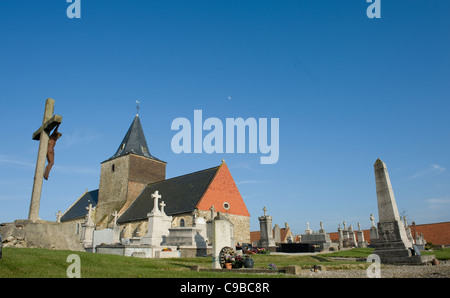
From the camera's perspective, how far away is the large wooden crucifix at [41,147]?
26.9 feet

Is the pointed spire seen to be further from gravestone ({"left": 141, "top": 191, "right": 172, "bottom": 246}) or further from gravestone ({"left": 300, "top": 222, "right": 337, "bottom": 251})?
gravestone ({"left": 300, "top": 222, "right": 337, "bottom": 251})

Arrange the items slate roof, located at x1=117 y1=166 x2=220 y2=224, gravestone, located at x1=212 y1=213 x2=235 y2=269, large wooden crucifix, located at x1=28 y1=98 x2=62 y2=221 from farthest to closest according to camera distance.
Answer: slate roof, located at x1=117 y1=166 x2=220 y2=224
gravestone, located at x1=212 y1=213 x2=235 y2=269
large wooden crucifix, located at x1=28 y1=98 x2=62 y2=221

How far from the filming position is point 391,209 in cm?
1230

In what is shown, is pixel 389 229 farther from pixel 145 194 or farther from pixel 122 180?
pixel 122 180

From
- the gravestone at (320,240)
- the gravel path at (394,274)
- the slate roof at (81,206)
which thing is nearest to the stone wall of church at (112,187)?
the slate roof at (81,206)

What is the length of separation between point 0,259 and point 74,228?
2.13 m

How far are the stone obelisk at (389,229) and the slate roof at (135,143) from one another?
32791 mm

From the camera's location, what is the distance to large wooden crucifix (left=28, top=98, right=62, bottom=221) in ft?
26.9

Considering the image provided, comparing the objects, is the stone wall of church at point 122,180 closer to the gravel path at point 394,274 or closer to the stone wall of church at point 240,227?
the stone wall of church at point 240,227

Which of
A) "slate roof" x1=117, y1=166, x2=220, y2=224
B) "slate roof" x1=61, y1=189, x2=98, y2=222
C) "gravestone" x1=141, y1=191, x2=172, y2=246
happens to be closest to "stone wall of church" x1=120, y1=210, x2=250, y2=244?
"slate roof" x1=117, y1=166, x2=220, y2=224

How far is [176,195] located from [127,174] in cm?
891

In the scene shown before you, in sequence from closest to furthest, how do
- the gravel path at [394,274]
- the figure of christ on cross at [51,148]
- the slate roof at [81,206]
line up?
the gravel path at [394,274] → the figure of christ on cross at [51,148] → the slate roof at [81,206]
